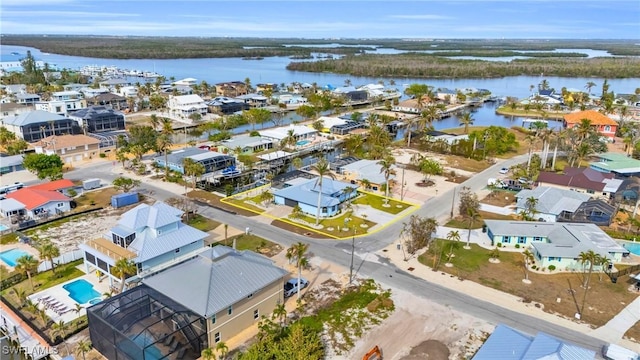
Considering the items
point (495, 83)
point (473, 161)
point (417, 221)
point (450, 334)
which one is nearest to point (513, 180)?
point (473, 161)

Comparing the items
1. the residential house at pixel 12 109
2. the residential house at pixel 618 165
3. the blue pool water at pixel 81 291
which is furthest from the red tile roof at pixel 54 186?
the residential house at pixel 618 165

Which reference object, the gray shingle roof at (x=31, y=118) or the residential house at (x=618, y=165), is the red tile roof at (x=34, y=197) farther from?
the residential house at (x=618, y=165)

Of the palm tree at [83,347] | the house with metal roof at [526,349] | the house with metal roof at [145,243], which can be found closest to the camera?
the house with metal roof at [526,349]

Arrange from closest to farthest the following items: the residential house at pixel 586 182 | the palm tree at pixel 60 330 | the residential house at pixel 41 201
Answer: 1. the palm tree at pixel 60 330
2. the residential house at pixel 41 201
3. the residential house at pixel 586 182

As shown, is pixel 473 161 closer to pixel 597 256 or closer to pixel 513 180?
pixel 513 180

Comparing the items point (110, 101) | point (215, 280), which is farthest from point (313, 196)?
point (110, 101)

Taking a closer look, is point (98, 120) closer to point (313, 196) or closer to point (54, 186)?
point (54, 186)
